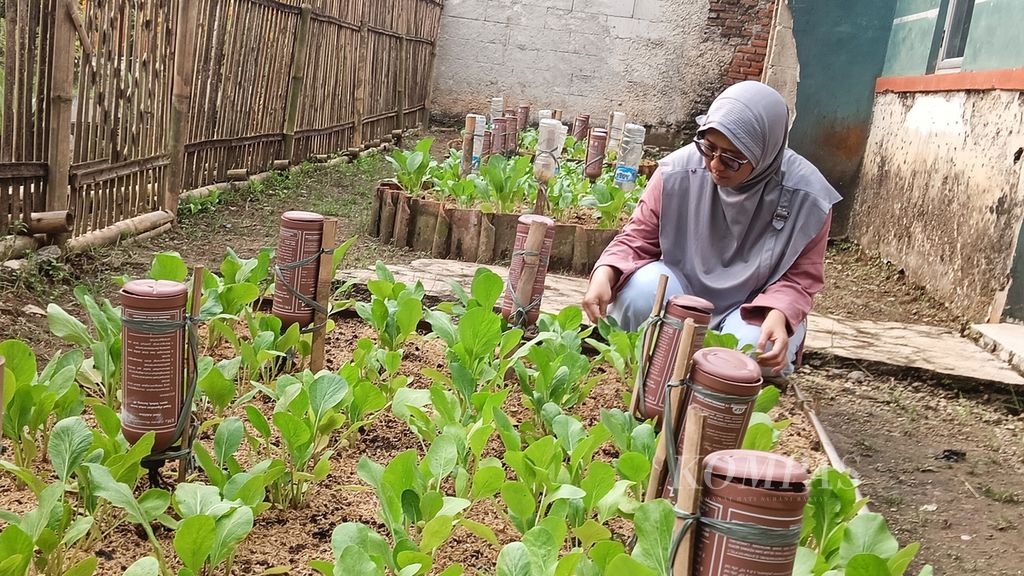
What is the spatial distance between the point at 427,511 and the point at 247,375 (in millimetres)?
1231

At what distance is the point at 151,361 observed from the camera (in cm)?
196

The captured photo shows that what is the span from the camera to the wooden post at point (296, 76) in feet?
25.3

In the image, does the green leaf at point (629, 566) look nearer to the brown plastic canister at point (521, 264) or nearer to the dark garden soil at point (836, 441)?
the dark garden soil at point (836, 441)

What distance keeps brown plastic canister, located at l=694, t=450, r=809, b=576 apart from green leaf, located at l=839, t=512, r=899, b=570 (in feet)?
2.07

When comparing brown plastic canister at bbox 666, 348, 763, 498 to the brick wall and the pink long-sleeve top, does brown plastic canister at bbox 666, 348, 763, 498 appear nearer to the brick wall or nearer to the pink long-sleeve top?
the pink long-sleeve top

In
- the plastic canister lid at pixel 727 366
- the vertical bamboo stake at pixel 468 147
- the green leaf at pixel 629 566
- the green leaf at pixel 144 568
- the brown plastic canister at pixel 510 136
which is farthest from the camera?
the brown plastic canister at pixel 510 136

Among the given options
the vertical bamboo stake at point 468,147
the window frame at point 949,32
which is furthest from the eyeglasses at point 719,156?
the window frame at point 949,32

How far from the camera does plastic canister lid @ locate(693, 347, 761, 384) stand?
1.69m

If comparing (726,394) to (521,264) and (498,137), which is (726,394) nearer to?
(521,264)

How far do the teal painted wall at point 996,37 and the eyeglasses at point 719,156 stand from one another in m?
3.09

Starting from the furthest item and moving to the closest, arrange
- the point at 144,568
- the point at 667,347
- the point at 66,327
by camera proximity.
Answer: the point at 66,327 < the point at 667,347 < the point at 144,568

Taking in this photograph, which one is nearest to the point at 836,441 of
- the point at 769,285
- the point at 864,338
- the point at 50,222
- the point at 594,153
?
the point at 769,285

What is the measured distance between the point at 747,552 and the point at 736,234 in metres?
2.10

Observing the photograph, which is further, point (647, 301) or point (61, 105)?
point (61, 105)
